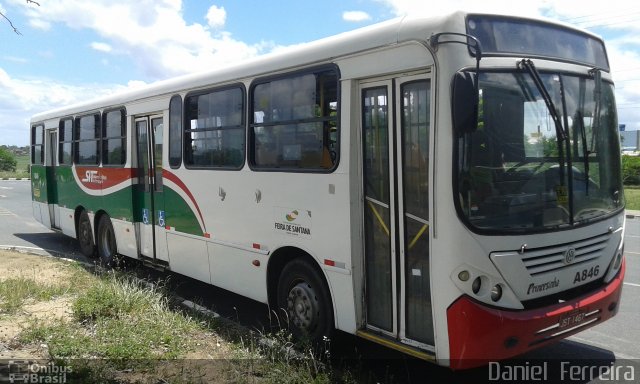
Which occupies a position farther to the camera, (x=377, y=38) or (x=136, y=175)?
(x=136, y=175)

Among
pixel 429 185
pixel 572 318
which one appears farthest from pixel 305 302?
pixel 572 318

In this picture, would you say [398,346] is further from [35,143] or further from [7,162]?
[7,162]

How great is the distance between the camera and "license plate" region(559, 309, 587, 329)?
4.39m

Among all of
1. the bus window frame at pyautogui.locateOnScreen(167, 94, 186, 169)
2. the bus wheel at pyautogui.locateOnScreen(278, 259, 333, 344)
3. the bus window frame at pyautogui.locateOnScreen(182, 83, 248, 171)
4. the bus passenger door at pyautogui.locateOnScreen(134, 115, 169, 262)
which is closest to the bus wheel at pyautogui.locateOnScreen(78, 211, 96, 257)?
the bus passenger door at pyautogui.locateOnScreen(134, 115, 169, 262)

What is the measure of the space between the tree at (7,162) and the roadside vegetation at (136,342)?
5882 centimetres

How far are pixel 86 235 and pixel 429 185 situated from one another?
342 inches

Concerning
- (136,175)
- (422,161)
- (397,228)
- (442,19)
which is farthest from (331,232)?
(136,175)

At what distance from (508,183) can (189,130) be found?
4.49 m

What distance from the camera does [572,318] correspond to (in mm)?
4469

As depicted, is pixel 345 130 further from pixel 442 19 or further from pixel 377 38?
pixel 442 19

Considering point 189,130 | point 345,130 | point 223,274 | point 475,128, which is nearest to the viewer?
point 475,128

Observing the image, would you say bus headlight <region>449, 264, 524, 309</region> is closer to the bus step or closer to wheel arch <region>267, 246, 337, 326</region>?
the bus step

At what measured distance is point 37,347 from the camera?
5359mm

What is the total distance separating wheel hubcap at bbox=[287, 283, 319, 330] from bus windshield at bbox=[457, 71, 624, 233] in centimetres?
204
